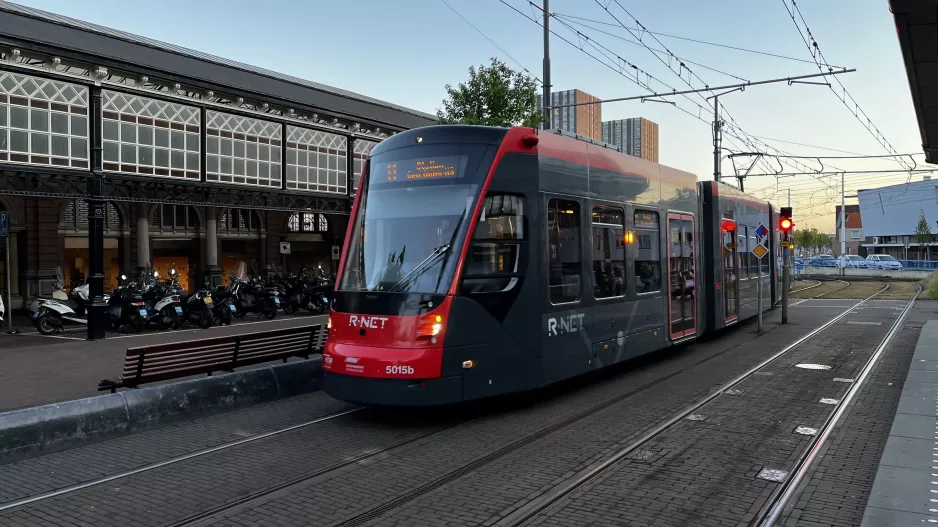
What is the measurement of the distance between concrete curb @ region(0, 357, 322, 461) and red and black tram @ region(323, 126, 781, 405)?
175 cm

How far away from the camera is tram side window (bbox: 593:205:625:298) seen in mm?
10273

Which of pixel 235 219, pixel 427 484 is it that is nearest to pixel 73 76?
pixel 235 219

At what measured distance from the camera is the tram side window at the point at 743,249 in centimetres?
1775

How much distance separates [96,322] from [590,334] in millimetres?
12250

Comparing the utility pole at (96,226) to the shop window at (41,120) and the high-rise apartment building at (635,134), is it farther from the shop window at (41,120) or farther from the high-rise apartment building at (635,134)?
the high-rise apartment building at (635,134)

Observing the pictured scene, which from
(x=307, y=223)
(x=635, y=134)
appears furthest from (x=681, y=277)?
(x=307, y=223)

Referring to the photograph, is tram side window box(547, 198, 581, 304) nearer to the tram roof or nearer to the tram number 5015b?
the tram number 5015b

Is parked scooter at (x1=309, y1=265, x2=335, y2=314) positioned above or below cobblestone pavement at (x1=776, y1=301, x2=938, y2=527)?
above

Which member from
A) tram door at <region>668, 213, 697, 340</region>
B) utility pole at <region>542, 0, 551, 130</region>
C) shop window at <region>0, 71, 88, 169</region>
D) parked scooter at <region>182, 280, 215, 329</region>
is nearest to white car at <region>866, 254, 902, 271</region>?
utility pole at <region>542, 0, 551, 130</region>

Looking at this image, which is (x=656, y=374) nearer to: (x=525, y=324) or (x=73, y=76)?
(x=525, y=324)

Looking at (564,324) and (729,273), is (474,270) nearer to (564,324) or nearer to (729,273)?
(564,324)

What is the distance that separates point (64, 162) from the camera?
60.8 feet

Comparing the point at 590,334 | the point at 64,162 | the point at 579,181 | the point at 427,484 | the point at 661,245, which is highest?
the point at 64,162

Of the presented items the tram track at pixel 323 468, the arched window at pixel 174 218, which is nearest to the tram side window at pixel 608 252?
the tram track at pixel 323 468
